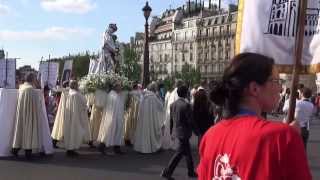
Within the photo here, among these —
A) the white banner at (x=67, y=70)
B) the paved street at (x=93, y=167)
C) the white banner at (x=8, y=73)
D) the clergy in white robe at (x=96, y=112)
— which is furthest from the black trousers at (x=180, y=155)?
the white banner at (x=67, y=70)

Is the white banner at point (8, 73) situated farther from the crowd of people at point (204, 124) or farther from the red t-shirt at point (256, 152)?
the red t-shirt at point (256, 152)

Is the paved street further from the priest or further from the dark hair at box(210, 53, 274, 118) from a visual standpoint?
the dark hair at box(210, 53, 274, 118)

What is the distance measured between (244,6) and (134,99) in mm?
10866

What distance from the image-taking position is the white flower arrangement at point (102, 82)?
579 inches

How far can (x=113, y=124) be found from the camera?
1419 cm

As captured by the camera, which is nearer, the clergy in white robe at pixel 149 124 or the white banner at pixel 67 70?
the clergy in white robe at pixel 149 124

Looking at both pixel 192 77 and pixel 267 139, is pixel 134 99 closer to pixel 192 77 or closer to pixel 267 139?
pixel 267 139

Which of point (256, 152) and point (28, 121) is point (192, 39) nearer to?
point (28, 121)

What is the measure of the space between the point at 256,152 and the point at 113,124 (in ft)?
39.2

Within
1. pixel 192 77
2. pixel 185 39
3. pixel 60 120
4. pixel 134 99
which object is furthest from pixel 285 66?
pixel 185 39

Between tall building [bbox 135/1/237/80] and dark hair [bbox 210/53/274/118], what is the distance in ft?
390

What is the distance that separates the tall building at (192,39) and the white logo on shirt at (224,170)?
118806mm

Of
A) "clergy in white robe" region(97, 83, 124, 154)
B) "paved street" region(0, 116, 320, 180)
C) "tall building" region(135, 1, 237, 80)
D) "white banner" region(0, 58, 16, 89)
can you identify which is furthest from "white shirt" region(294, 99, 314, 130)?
"tall building" region(135, 1, 237, 80)

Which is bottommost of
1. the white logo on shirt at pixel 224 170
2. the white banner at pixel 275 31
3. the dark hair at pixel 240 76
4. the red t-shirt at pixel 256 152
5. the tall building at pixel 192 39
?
the white logo on shirt at pixel 224 170
